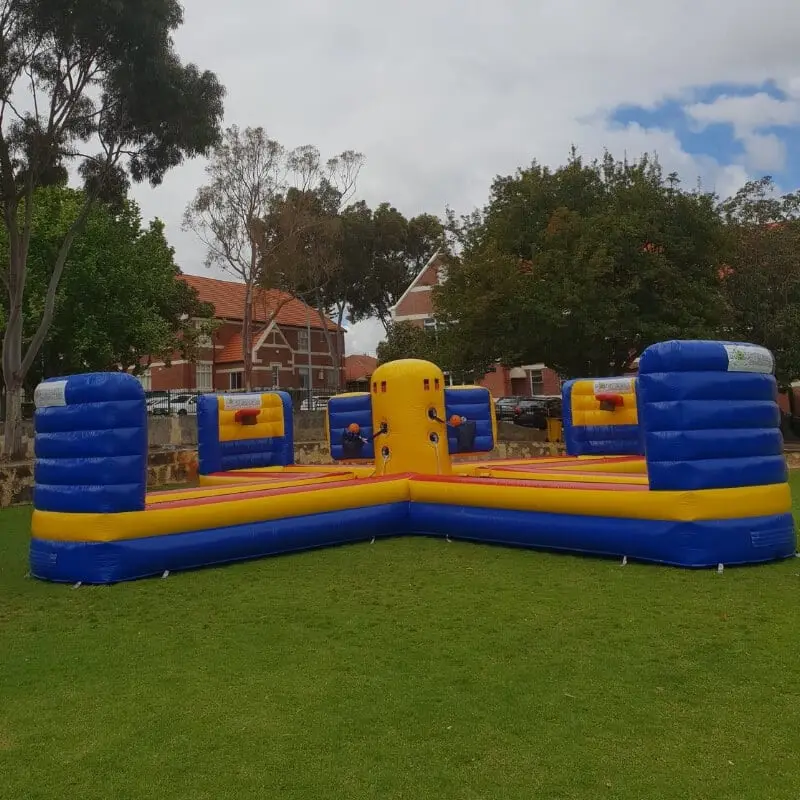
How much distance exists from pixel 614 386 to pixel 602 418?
1.74 feet

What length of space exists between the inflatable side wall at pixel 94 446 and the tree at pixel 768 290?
743 inches

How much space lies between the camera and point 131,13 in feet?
41.0

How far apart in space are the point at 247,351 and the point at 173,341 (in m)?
3.91

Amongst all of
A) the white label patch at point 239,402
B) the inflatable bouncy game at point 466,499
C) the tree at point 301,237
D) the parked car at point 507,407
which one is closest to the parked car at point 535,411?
the parked car at point 507,407

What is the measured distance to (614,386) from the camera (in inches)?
464

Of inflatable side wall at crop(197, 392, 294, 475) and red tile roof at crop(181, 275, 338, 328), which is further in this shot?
red tile roof at crop(181, 275, 338, 328)

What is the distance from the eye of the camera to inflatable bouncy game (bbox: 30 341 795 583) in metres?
5.66

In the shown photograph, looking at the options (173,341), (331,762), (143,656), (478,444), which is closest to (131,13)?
(478,444)

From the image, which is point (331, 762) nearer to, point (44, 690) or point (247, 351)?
point (44, 690)

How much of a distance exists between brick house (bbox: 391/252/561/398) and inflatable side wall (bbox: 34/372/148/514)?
85.2 feet

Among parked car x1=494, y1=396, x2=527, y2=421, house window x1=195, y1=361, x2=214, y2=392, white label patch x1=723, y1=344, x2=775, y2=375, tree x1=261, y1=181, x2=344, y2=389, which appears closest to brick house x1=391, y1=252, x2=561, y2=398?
parked car x1=494, y1=396, x2=527, y2=421

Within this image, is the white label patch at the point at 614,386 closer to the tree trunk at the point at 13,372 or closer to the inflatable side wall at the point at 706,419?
the inflatable side wall at the point at 706,419

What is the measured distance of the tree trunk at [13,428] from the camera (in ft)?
44.1

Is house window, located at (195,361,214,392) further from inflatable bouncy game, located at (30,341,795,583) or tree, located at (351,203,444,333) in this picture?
inflatable bouncy game, located at (30,341,795,583)
